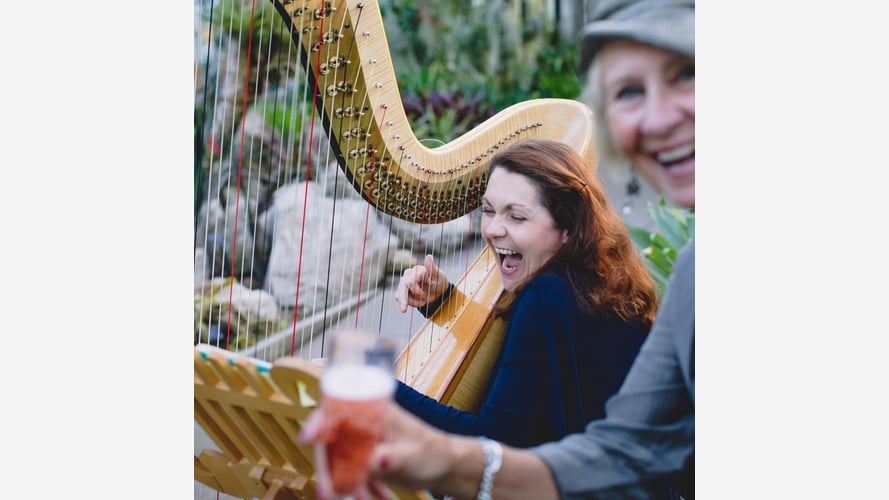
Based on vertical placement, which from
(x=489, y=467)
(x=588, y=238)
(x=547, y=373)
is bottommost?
(x=489, y=467)

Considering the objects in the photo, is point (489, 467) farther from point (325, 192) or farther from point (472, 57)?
point (472, 57)

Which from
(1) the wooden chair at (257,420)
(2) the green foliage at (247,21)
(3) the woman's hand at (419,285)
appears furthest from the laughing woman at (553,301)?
(2) the green foliage at (247,21)

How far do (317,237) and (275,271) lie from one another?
13 centimetres

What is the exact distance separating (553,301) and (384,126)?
0.48m

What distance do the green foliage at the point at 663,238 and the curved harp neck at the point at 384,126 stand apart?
0.57 feet

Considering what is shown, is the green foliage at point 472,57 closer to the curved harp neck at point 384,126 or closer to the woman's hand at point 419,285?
the curved harp neck at point 384,126

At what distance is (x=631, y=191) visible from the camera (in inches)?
75.3

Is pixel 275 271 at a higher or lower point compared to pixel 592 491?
higher

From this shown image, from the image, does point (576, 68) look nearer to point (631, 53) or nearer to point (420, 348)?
point (631, 53)

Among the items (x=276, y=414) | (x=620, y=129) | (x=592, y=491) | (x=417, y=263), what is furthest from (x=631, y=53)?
(x=276, y=414)

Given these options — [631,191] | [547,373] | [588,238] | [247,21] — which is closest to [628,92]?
[631,191]

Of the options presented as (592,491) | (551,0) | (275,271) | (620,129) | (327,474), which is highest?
(551,0)

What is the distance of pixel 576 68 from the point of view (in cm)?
193

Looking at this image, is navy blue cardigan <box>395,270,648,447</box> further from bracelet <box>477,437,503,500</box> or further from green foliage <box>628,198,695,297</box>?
bracelet <box>477,437,503,500</box>
